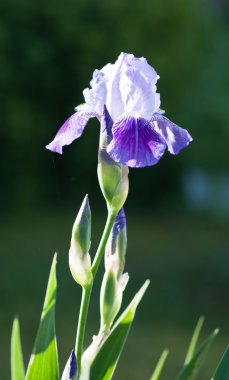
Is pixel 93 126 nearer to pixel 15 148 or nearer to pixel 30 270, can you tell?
pixel 15 148

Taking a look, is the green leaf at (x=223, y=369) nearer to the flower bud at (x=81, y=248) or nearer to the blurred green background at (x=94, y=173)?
the flower bud at (x=81, y=248)

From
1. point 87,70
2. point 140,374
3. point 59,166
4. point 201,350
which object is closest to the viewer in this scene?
point 201,350

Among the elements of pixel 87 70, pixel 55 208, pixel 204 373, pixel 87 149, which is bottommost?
pixel 204 373

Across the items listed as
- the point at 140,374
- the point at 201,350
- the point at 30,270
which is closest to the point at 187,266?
the point at 30,270

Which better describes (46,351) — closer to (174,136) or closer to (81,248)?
(81,248)

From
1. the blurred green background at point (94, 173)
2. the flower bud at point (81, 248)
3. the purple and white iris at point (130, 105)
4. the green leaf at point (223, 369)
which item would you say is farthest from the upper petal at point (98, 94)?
the blurred green background at point (94, 173)

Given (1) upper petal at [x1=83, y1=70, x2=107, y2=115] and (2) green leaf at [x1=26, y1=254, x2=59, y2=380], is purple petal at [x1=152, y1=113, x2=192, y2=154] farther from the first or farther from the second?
(2) green leaf at [x1=26, y1=254, x2=59, y2=380]

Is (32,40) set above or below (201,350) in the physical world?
above
